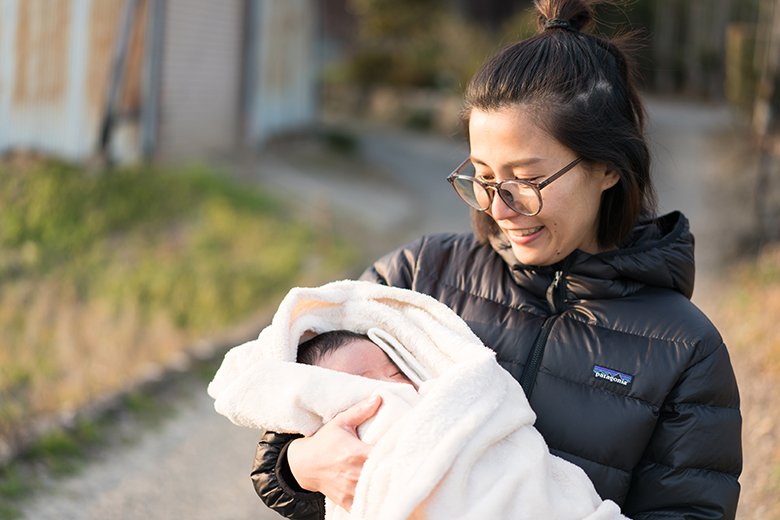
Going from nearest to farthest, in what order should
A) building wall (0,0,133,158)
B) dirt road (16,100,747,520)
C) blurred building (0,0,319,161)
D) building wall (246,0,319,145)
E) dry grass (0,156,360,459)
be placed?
dirt road (16,100,747,520)
dry grass (0,156,360,459)
building wall (0,0,133,158)
blurred building (0,0,319,161)
building wall (246,0,319,145)

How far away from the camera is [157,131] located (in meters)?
7.71

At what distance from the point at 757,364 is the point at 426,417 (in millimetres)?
3662

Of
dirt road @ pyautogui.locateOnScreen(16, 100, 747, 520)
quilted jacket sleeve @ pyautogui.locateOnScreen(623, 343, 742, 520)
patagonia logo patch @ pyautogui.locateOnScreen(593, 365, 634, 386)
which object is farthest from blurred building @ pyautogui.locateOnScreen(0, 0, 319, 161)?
quilted jacket sleeve @ pyautogui.locateOnScreen(623, 343, 742, 520)

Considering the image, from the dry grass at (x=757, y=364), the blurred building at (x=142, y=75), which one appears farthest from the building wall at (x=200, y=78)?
the dry grass at (x=757, y=364)

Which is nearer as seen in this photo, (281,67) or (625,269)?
(625,269)

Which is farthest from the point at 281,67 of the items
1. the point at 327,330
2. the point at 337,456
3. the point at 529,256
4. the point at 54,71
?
the point at 337,456

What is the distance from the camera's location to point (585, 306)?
1658mm

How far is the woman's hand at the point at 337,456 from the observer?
1382 millimetres

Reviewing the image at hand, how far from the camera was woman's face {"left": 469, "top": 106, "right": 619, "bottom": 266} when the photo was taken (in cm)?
154

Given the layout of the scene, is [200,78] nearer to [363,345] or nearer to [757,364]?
[757,364]

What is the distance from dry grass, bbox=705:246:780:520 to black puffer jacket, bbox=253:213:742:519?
1.96 metres

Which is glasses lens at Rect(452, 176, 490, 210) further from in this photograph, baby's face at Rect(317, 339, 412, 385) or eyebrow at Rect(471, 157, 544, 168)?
baby's face at Rect(317, 339, 412, 385)

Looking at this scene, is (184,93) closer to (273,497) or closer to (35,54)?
(35,54)

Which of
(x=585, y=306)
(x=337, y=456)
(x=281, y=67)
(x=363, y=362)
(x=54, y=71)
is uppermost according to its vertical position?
(x=281, y=67)
